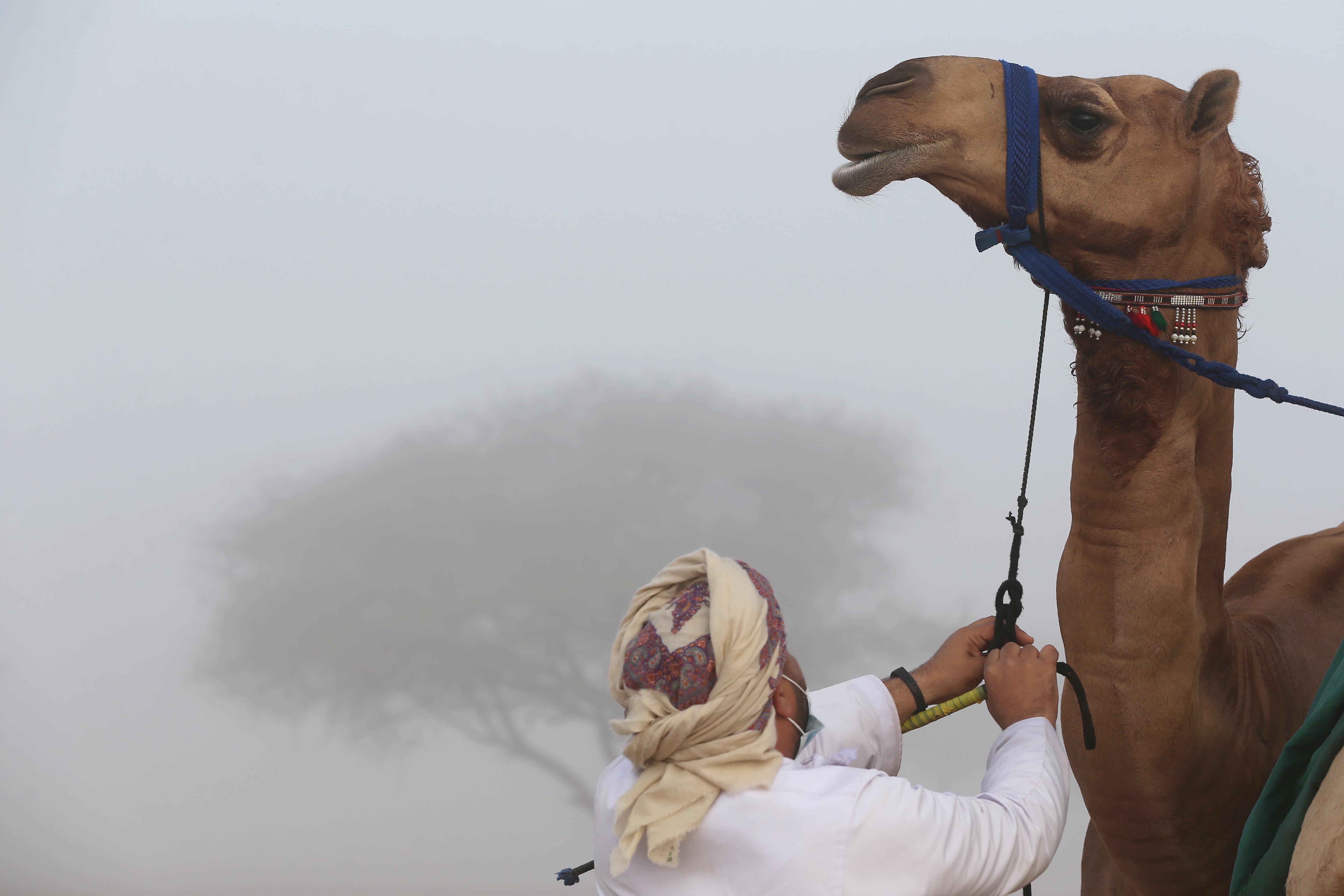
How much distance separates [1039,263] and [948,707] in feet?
2.25

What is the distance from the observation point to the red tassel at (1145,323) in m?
1.76

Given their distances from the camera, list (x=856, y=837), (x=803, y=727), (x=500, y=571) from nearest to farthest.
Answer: (x=856, y=837)
(x=803, y=727)
(x=500, y=571)

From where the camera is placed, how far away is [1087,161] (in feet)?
5.87

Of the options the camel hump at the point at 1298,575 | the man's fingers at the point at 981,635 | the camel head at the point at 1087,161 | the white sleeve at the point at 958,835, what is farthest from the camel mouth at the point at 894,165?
the camel hump at the point at 1298,575

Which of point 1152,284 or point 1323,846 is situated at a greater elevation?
point 1152,284

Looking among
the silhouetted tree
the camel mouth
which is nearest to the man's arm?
the camel mouth

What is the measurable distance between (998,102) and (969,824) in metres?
1.08

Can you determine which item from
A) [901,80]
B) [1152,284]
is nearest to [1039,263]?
[1152,284]

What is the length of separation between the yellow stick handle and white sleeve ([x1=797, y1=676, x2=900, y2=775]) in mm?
36

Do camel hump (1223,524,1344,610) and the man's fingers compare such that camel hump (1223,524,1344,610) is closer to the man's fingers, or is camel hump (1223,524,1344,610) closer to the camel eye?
the man's fingers

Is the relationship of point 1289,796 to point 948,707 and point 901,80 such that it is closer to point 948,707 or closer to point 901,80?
point 948,707

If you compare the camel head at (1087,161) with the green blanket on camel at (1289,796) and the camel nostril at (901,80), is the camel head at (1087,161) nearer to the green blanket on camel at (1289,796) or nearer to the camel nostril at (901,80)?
the camel nostril at (901,80)

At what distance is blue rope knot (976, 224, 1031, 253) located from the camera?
5.83 ft

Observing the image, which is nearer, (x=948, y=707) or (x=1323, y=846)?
(x=1323, y=846)
